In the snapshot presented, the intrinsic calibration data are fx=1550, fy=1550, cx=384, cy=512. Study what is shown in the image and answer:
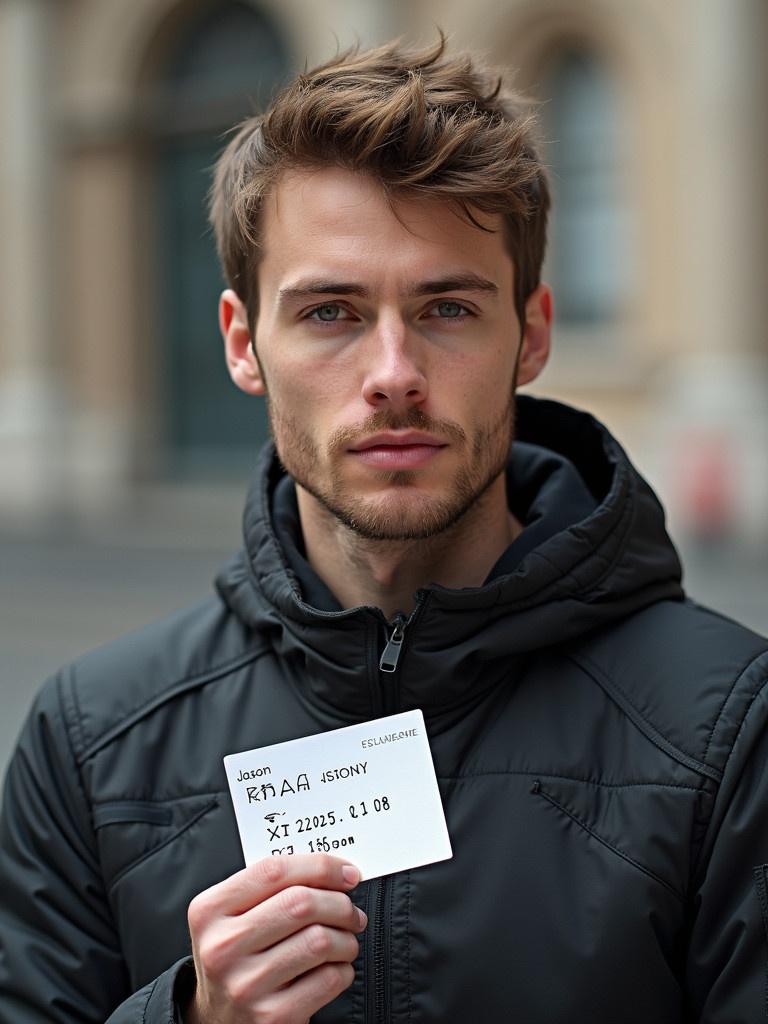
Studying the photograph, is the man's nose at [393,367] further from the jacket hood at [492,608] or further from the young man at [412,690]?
the jacket hood at [492,608]

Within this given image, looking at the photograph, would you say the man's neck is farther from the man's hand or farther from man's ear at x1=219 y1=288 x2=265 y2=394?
the man's hand

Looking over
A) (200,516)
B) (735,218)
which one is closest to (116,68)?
(200,516)

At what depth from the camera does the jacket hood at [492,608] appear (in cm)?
193

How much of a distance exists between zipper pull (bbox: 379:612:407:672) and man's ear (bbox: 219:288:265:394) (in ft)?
1.48

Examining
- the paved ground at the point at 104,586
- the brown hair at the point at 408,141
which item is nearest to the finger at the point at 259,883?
Answer: the brown hair at the point at 408,141

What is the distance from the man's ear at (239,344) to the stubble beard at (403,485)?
0.20m

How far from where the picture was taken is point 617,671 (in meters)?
1.95

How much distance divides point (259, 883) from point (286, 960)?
9 centimetres

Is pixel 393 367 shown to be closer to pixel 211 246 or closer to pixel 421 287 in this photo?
pixel 421 287

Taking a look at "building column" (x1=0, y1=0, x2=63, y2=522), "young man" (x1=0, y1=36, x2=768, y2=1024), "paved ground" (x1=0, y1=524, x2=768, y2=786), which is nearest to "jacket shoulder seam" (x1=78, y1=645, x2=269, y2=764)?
"young man" (x1=0, y1=36, x2=768, y2=1024)

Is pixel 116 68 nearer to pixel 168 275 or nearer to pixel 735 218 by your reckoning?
pixel 168 275

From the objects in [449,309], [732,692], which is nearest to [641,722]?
[732,692]

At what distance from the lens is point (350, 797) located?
189 centimetres

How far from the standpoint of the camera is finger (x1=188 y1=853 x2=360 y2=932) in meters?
1.73
